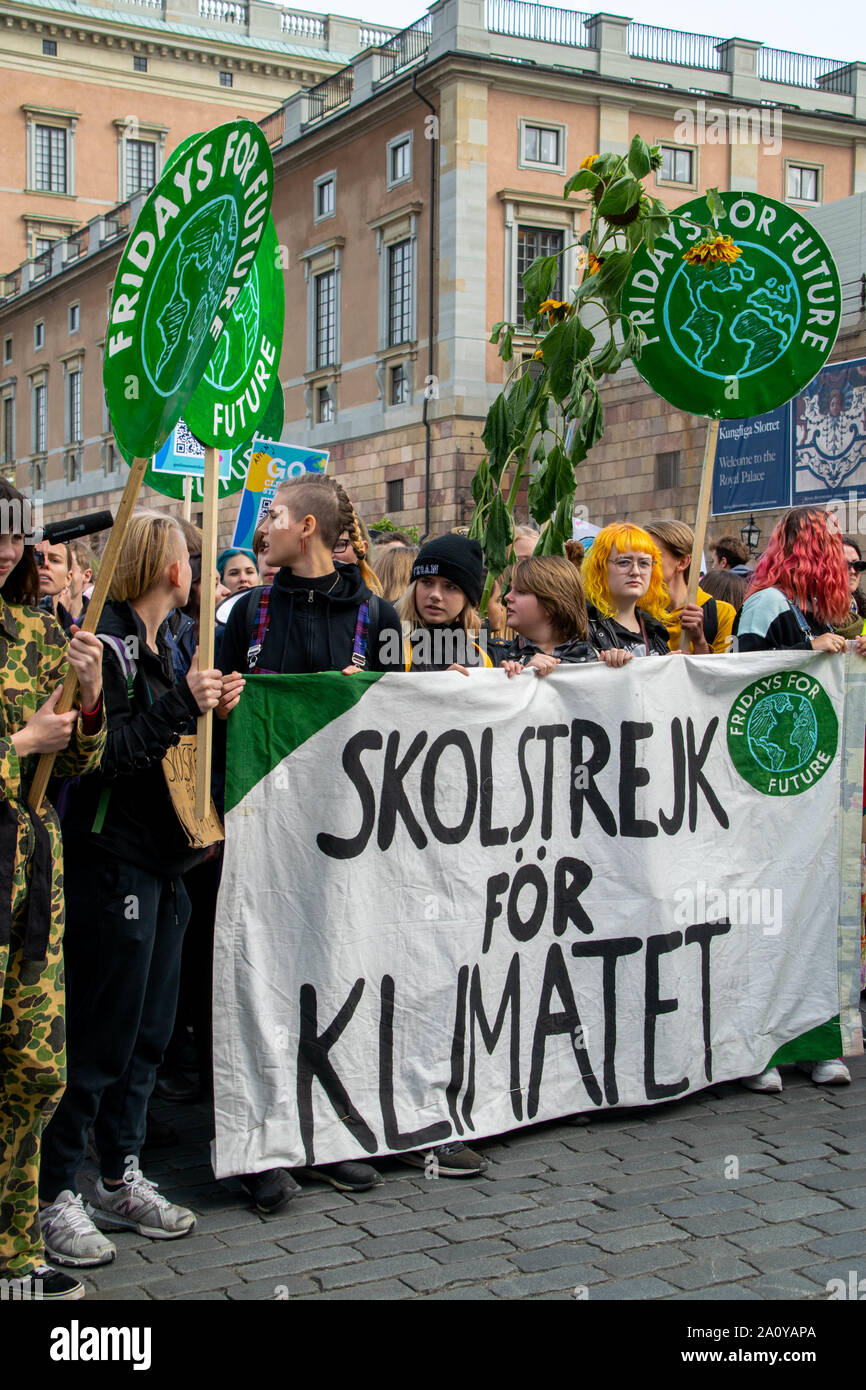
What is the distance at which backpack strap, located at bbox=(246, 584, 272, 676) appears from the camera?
14.1 feet

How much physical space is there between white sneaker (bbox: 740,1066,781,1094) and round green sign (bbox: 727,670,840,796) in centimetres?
97

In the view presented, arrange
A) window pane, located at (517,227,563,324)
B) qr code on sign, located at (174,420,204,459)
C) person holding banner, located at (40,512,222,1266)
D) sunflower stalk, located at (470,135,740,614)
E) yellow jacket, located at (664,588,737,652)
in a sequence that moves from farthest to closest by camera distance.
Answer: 1. window pane, located at (517,227,563,324)
2. qr code on sign, located at (174,420,204,459)
3. yellow jacket, located at (664,588,737,652)
4. sunflower stalk, located at (470,135,740,614)
5. person holding banner, located at (40,512,222,1266)

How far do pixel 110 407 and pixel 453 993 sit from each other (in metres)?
2.02

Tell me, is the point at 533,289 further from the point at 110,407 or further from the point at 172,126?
the point at 172,126

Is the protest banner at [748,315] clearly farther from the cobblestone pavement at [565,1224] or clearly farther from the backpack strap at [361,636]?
the cobblestone pavement at [565,1224]

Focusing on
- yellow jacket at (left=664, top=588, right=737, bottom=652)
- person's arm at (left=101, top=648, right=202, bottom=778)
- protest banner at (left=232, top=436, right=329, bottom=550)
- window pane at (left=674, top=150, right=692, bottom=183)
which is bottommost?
person's arm at (left=101, top=648, right=202, bottom=778)

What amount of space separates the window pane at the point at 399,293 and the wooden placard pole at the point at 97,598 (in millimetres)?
32714

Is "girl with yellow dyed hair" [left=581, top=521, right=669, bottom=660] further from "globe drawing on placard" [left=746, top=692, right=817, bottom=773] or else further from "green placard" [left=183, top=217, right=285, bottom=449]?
"green placard" [left=183, top=217, right=285, bottom=449]

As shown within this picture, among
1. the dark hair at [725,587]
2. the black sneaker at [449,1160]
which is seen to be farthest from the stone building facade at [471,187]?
the black sneaker at [449,1160]

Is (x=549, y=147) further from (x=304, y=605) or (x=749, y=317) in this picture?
(x=304, y=605)

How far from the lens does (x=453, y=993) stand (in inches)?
170

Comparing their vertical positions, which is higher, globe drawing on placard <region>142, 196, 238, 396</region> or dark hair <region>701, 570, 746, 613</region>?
globe drawing on placard <region>142, 196, 238, 396</region>

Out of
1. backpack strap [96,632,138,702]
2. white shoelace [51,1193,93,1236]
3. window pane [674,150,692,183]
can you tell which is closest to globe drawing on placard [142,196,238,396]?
backpack strap [96,632,138,702]
